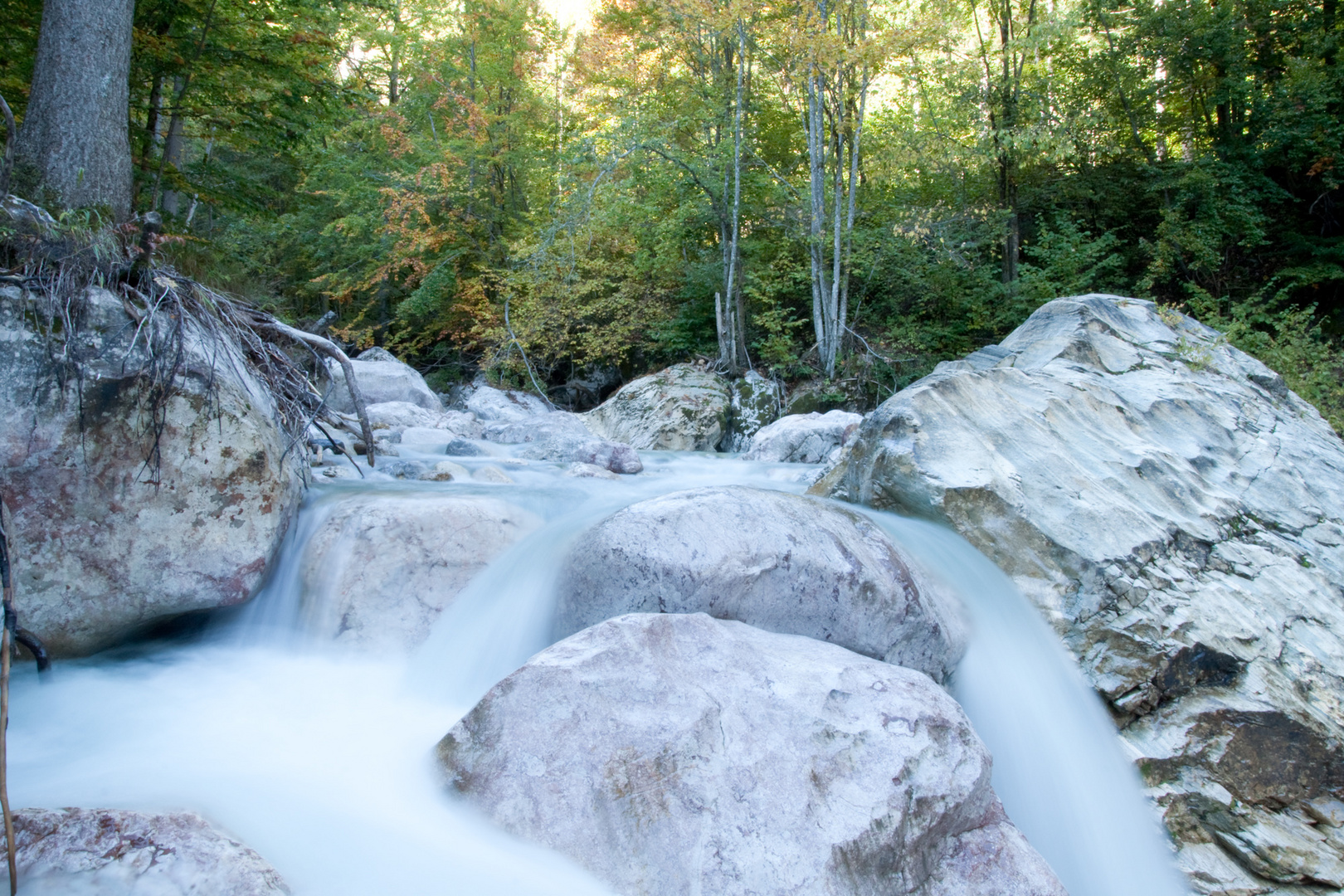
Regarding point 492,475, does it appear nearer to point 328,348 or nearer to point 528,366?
point 328,348

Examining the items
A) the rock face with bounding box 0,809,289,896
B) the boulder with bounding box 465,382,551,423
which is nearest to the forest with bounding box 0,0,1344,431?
the boulder with bounding box 465,382,551,423

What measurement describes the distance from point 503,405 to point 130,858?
1127 cm

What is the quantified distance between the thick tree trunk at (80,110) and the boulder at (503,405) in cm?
708

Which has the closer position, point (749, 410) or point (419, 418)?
point (419, 418)

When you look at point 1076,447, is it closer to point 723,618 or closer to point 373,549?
point 723,618

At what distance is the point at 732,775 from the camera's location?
213 cm

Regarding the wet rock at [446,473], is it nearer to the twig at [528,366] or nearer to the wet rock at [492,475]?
the wet rock at [492,475]

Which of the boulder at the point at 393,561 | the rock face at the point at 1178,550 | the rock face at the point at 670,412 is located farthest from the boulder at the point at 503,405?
the rock face at the point at 1178,550

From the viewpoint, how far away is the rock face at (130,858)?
167 cm

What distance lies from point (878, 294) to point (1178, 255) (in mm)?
4763

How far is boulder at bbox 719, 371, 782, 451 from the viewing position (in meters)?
11.2

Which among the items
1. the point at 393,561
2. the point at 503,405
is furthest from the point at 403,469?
the point at 503,405

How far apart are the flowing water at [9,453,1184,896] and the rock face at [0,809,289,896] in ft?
0.22

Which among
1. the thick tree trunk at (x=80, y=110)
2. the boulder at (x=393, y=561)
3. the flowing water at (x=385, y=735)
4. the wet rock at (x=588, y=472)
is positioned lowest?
the flowing water at (x=385, y=735)
